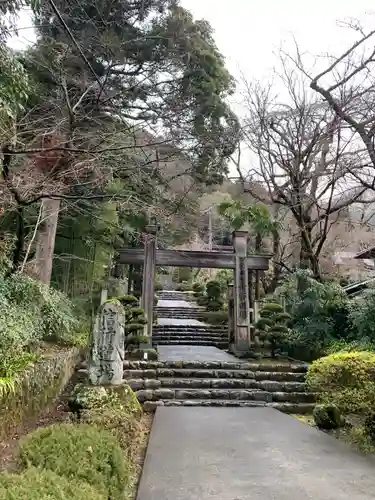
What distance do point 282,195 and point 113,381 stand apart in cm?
900

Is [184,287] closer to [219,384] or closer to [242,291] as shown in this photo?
[242,291]

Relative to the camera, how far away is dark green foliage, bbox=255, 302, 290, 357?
10367 mm

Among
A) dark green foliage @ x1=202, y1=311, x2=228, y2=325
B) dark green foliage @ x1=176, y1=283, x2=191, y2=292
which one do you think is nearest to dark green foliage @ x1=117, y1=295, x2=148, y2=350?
dark green foliage @ x1=202, y1=311, x2=228, y2=325

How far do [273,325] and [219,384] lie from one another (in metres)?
3.05

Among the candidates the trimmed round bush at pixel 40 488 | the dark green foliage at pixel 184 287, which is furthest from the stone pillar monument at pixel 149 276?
the dark green foliage at pixel 184 287

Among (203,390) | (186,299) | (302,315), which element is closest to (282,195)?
(302,315)

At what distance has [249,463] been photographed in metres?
4.31

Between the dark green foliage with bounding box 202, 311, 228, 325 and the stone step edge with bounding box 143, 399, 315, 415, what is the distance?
33.2 feet

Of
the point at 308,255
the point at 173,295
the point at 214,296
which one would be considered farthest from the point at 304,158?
the point at 173,295

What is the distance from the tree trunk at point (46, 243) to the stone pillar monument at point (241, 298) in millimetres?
5682

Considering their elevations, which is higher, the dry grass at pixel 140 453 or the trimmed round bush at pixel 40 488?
the trimmed round bush at pixel 40 488

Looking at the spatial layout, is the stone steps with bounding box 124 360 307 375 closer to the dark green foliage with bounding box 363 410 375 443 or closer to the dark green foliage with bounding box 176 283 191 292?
the dark green foliage with bounding box 363 410 375 443

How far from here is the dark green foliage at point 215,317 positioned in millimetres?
17959

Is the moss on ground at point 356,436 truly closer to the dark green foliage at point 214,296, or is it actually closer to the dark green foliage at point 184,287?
the dark green foliage at point 214,296
